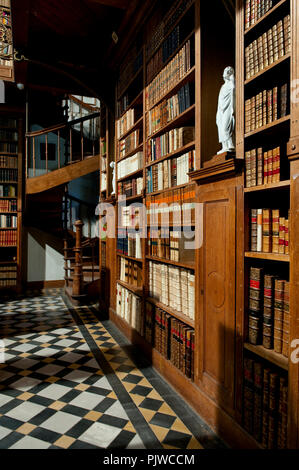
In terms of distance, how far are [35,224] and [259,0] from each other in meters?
6.30

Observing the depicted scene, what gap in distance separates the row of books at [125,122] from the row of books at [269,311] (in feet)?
8.57

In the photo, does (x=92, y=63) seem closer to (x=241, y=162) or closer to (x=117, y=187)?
(x=117, y=187)

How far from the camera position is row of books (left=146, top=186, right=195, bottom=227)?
245cm

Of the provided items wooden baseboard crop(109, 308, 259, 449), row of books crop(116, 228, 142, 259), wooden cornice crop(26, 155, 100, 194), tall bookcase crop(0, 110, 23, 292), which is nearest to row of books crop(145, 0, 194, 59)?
row of books crop(116, 228, 142, 259)

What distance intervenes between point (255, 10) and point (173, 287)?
6.44ft

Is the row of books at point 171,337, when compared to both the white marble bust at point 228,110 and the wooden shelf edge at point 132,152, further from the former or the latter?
the wooden shelf edge at point 132,152

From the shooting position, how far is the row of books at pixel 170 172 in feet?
8.13

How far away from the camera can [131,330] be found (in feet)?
12.1

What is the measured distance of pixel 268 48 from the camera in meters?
1.63

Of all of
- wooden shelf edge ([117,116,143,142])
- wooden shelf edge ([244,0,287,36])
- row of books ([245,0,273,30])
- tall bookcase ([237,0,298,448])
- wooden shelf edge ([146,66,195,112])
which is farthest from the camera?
wooden shelf edge ([117,116,143,142])

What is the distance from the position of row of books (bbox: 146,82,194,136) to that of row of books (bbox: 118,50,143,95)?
74 centimetres

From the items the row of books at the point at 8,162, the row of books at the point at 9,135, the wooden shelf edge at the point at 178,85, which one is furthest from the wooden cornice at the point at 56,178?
the wooden shelf edge at the point at 178,85

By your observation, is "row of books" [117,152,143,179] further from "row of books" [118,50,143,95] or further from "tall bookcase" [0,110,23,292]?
"tall bookcase" [0,110,23,292]

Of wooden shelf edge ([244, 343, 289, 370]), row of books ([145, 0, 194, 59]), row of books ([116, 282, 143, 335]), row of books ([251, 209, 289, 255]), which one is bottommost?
row of books ([116, 282, 143, 335])
